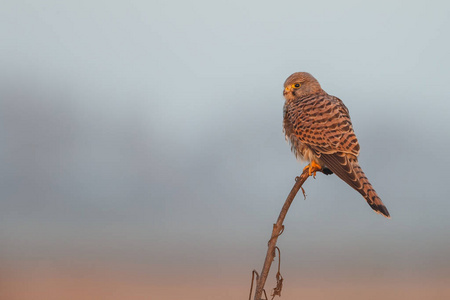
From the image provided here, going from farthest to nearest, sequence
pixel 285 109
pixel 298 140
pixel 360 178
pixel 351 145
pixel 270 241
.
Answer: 1. pixel 285 109
2. pixel 298 140
3. pixel 351 145
4. pixel 360 178
5. pixel 270 241

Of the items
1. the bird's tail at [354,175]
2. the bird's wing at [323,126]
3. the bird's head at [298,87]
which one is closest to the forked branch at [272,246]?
the bird's tail at [354,175]

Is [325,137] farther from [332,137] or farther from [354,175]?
[354,175]

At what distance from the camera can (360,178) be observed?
8.34 feet

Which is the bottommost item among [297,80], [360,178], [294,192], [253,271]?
[253,271]

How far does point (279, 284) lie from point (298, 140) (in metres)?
1.45

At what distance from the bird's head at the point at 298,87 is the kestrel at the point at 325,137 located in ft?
0.34

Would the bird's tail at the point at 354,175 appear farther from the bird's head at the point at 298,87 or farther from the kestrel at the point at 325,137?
the bird's head at the point at 298,87

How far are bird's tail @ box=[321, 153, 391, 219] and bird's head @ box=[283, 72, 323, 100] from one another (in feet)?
2.76

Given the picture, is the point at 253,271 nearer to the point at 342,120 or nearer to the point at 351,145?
the point at 351,145

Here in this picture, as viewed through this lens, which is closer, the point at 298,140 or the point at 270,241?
the point at 270,241

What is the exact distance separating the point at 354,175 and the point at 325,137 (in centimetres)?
38

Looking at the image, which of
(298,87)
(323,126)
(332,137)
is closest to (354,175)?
(332,137)

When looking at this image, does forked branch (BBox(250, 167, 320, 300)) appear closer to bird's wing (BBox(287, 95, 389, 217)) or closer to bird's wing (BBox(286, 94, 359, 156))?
bird's wing (BBox(287, 95, 389, 217))

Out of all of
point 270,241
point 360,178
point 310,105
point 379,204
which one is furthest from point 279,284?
point 310,105
